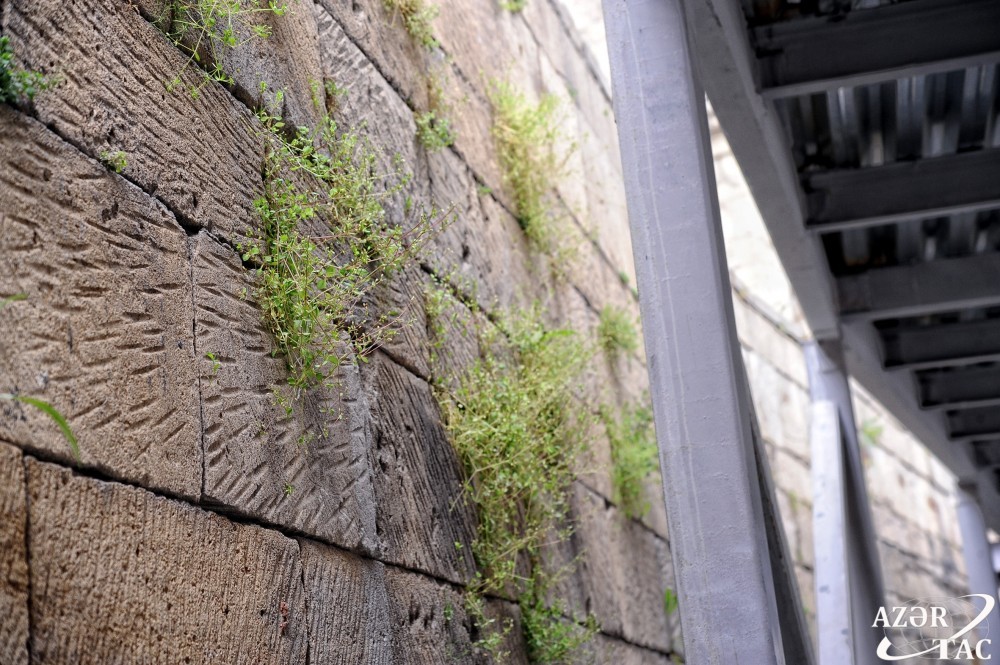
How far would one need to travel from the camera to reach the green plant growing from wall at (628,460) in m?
4.84

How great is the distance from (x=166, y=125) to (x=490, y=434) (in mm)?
1538

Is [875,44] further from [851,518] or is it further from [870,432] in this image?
[870,432]

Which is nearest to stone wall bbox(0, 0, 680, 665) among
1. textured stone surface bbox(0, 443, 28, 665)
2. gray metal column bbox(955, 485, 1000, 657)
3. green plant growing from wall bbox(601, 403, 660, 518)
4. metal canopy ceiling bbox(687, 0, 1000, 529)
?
textured stone surface bbox(0, 443, 28, 665)

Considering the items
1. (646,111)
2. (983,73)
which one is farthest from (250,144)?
(983,73)

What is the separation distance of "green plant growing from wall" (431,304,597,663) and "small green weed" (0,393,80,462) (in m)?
A: 1.64

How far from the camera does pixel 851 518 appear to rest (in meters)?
4.86

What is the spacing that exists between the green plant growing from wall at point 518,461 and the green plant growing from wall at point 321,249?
17.6 inches

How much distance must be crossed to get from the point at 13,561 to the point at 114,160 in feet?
2.60

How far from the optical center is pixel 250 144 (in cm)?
250

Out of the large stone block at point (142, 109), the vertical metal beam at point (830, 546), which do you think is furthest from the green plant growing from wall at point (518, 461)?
the large stone block at point (142, 109)

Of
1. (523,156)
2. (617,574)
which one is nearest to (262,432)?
(523,156)

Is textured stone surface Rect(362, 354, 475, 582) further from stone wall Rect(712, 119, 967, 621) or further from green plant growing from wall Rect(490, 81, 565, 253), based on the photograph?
stone wall Rect(712, 119, 967, 621)

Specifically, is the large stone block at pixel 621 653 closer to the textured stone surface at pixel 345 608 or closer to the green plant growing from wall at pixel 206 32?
the textured stone surface at pixel 345 608

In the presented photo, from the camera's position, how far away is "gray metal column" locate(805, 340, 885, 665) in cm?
433
